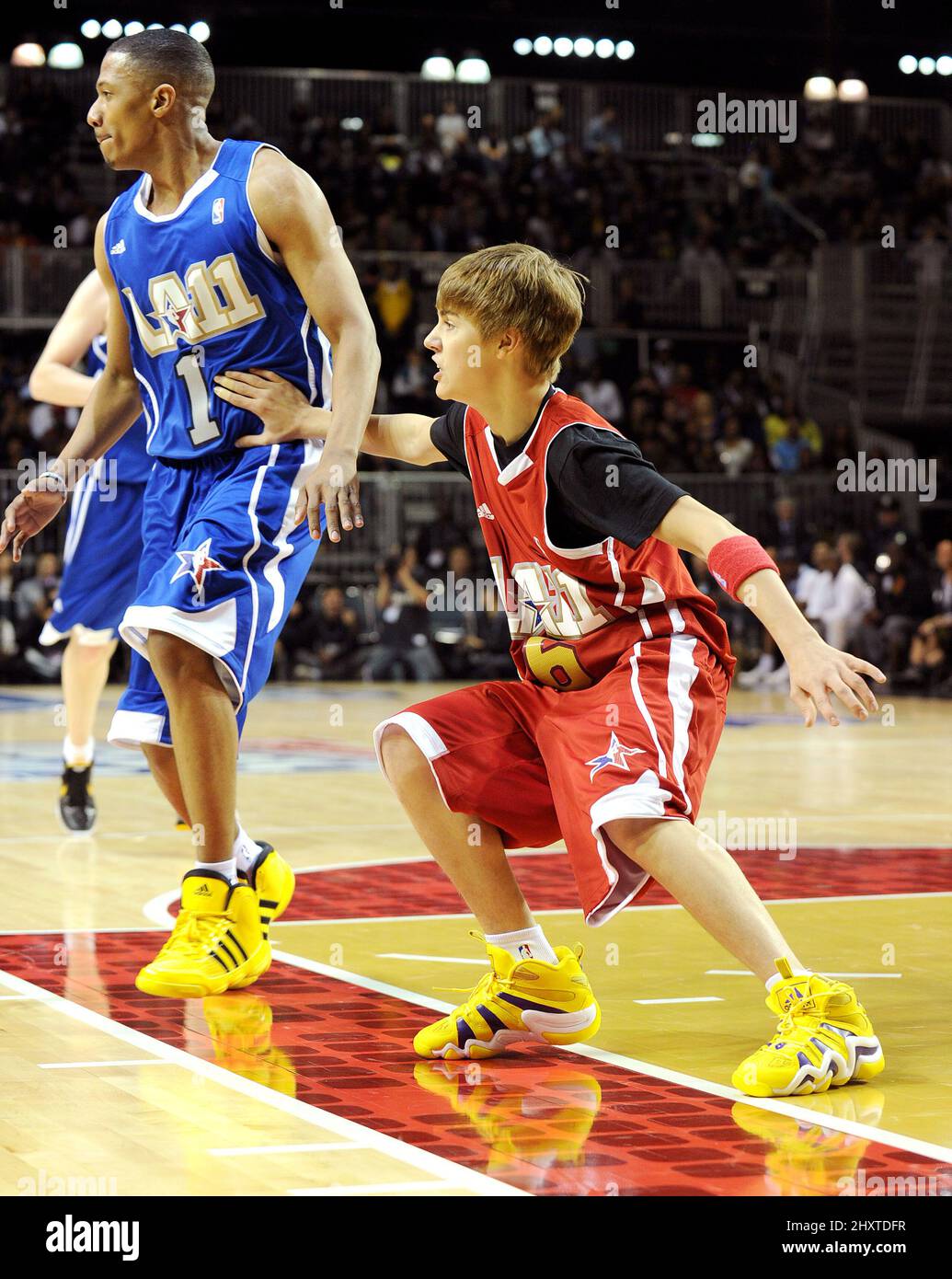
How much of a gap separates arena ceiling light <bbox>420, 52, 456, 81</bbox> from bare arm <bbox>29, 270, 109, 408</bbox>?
53.6 ft

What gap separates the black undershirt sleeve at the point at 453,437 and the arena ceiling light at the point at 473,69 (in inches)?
752

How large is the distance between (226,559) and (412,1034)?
3.68 feet

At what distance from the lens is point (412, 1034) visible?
12.5 ft

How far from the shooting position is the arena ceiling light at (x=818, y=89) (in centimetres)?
2355

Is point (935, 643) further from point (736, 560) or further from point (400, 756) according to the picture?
point (736, 560)

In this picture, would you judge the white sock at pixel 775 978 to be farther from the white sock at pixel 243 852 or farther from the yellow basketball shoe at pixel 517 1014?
the white sock at pixel 243 852

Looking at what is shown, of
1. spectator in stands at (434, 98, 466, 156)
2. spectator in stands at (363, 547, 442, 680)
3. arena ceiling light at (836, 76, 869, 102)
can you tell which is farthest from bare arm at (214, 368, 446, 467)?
arena ceiling light at (836, 76, 869, 102)

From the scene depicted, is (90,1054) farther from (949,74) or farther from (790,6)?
(949,74)

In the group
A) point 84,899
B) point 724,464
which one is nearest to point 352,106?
point 724,464

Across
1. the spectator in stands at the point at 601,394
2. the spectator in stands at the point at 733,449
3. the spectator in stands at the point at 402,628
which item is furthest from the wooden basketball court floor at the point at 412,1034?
the spectator in stands at the point at 601,394

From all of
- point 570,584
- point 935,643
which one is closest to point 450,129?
point 935,643

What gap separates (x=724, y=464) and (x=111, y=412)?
14842 millimetres

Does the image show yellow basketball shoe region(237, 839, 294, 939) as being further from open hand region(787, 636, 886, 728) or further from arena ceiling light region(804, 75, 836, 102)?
arena ceiling light region(804, 75, 836, 102)
